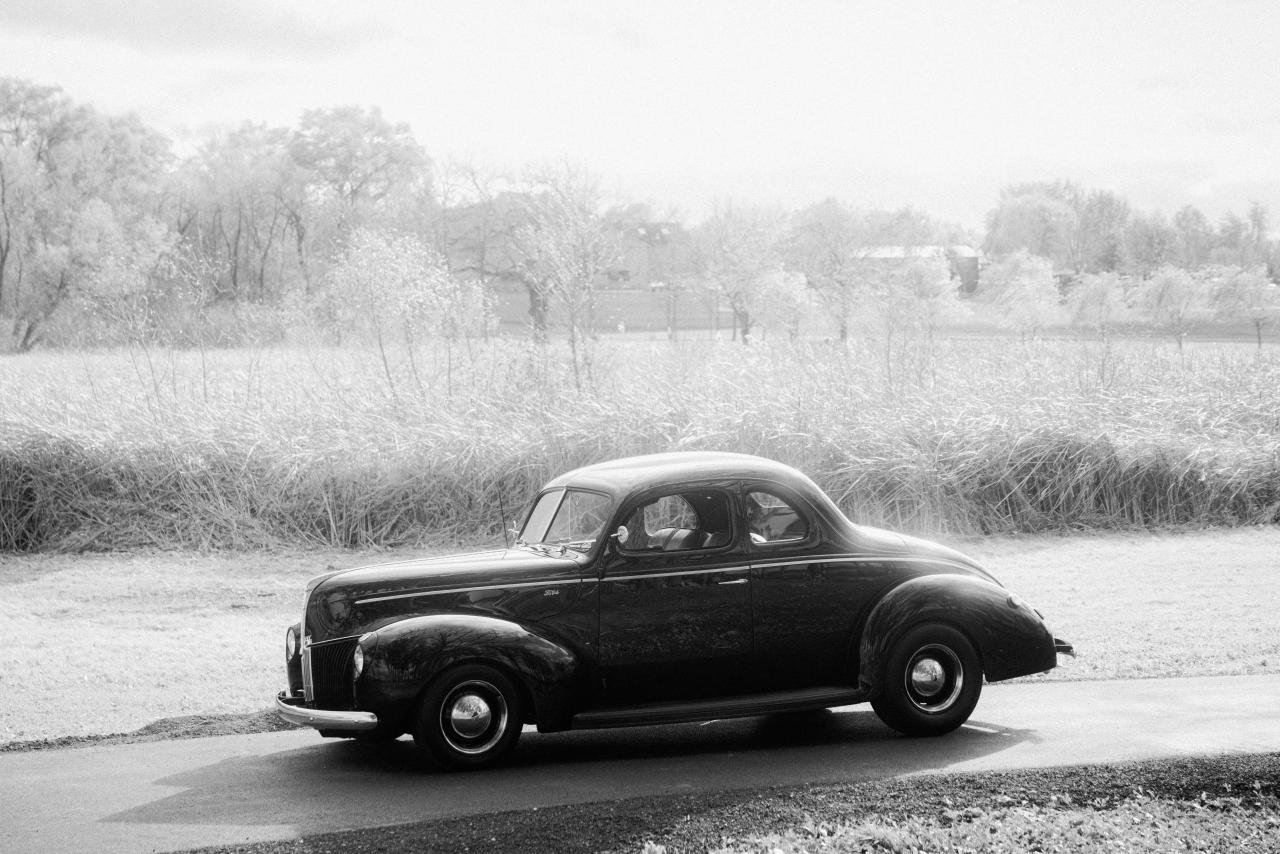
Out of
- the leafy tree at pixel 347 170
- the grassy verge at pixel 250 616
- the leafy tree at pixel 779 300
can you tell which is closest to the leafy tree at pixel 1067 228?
the leafy tree at pixel 779 300

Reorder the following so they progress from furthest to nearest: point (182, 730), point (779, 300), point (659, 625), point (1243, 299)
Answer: point (779, 300)
point (1243, 299)
point (182, 730)
point (659, 625)

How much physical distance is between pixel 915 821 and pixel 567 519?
8.37 ft

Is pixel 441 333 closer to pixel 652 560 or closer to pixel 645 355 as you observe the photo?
pixel 645 355

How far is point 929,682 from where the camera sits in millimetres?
6926

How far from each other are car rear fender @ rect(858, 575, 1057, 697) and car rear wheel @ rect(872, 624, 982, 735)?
5cm

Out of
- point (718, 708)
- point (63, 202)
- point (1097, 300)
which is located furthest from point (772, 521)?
point (63, 202)

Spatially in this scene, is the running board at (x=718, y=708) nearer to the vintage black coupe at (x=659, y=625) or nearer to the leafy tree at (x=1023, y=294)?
the vintage black coupe at (x=659, y=625)

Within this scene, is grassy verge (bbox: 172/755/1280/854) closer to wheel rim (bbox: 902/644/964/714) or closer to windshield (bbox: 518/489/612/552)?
wheel rim (bbox: 902/644/964/714)

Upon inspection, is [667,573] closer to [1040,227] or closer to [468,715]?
[468,715]

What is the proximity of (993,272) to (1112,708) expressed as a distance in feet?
167

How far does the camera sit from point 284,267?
58.4 metres

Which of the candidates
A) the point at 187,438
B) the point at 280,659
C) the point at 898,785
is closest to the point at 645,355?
the point at 187,438

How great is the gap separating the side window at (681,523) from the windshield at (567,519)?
0.19 metres

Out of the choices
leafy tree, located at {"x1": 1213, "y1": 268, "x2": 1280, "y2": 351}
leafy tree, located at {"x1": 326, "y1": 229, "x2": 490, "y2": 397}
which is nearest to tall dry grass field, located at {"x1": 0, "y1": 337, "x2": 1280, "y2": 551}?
leafy tree, located at {"x1": 326, "y1": 229, "x2": 490, "y2": 397}
